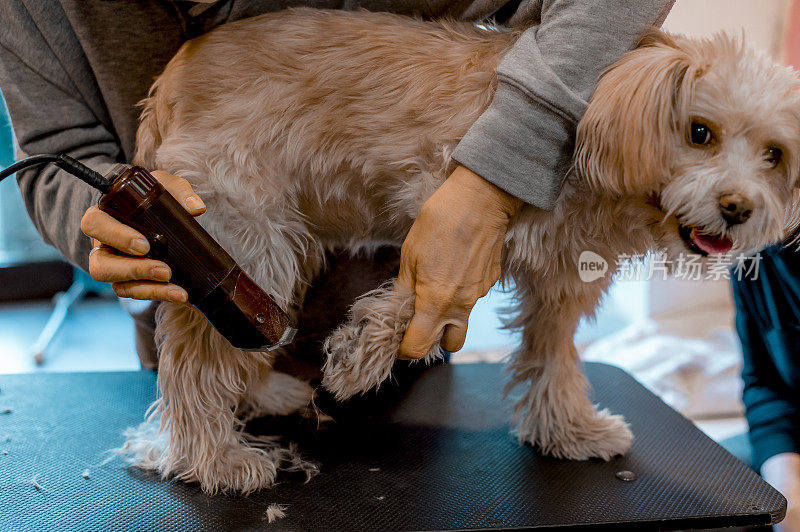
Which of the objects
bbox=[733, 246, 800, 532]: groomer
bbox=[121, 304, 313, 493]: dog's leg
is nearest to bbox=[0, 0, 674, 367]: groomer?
bbox=[121, 304, 313, 493]: dog's leg

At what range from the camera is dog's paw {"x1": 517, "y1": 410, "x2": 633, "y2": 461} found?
0.92 m

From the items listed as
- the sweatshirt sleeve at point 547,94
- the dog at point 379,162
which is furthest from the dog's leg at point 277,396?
the sweatshirt sleeve at point 547,94

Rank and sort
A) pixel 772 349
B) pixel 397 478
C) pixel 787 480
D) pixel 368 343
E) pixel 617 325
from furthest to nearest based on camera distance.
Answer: pixel 617 325 < pixel 772 349 < pixel 787 480 < pixel 397 478 < pixel 368 343

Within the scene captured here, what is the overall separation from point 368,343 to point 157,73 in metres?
0.51

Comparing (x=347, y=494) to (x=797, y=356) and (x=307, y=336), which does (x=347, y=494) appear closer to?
(x=307, y=336)

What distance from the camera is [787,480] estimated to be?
3.24 ft

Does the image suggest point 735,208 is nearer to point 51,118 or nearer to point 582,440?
point 582,440

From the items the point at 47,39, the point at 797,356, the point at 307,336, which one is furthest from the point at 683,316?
the point at 47,39

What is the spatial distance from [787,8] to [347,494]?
1.10 m

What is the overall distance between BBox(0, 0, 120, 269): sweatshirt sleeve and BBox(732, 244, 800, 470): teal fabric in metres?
1.03

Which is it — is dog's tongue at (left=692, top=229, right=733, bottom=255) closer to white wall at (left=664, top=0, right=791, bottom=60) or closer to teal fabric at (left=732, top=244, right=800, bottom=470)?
white wall at (left=664, top=0, right=791, bottom=60)

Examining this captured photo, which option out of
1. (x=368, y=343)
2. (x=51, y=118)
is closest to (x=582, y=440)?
(x=368, y=343)

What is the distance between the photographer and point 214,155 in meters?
0.76

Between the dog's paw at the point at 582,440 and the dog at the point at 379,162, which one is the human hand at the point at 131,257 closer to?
the dog at the point at 379,162
